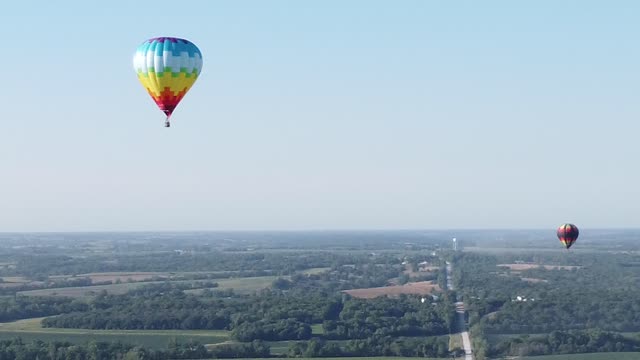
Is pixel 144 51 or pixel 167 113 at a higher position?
pixel 144 51

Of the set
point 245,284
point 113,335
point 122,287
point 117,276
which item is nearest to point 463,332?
point 113,335

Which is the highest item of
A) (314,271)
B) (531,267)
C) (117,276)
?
(531,267)

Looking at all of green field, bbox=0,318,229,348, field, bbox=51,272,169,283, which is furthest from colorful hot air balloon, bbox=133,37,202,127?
field, bbox=51,272,169,283

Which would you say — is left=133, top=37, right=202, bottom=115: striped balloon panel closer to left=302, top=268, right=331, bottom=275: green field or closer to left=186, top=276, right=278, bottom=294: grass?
left=186, top=276, right=278, bottom=294: grass

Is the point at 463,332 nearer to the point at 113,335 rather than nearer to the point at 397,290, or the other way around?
the point at 113,335

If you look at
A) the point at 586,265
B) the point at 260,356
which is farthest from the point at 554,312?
the point at 586,265

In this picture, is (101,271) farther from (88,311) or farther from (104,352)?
(104,352)
